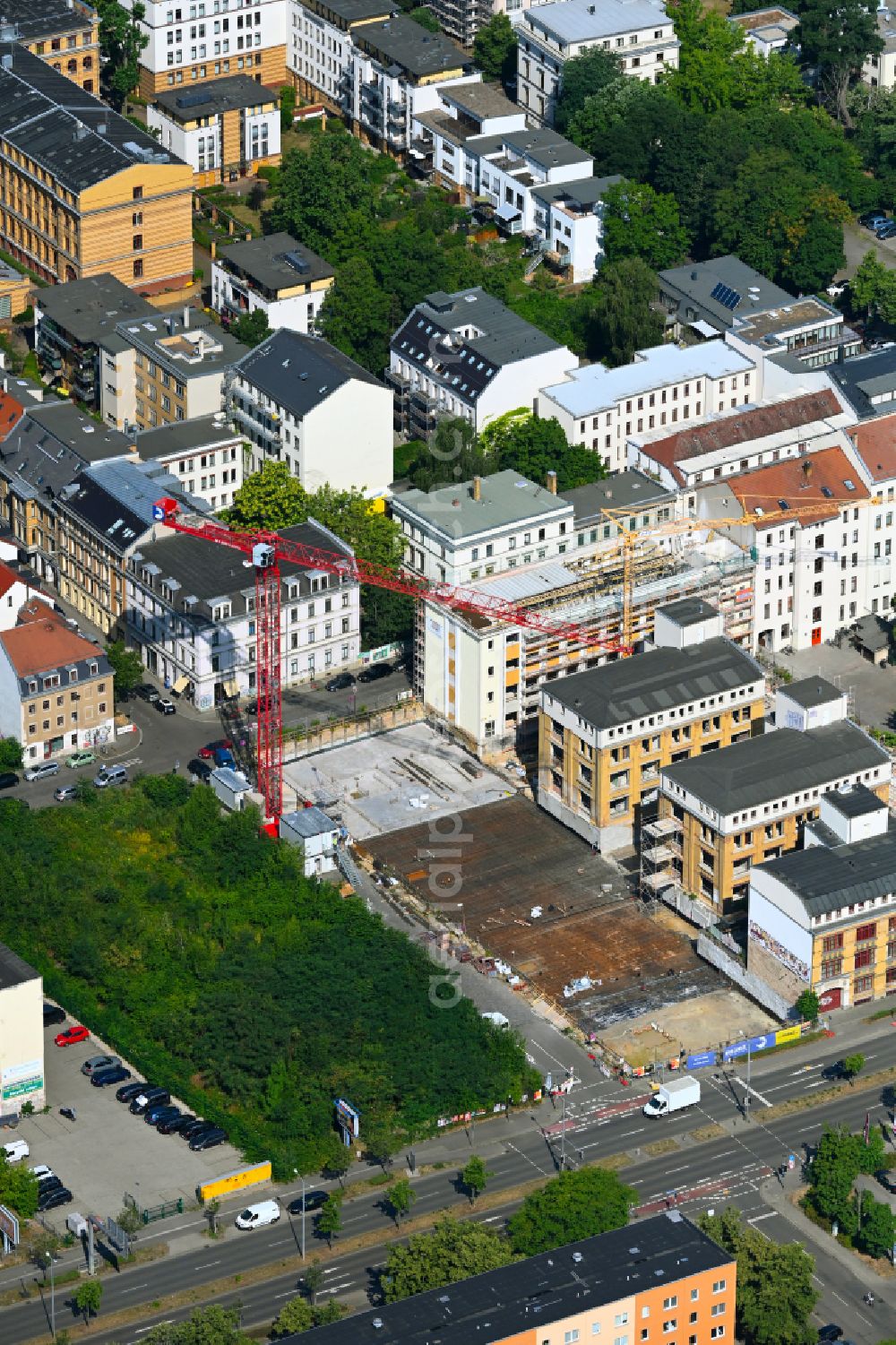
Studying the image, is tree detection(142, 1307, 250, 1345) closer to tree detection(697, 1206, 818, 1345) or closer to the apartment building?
the apartment building

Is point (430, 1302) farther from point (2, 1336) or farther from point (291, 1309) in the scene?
point (2, 1336)

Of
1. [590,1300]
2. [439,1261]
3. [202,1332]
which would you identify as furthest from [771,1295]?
[202,1332]

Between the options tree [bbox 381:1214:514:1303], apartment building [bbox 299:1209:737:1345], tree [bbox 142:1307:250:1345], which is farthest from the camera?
tree [bbox 381:1214:514:1303]

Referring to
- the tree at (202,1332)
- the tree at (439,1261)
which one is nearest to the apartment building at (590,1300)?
the tree at (439,1261)

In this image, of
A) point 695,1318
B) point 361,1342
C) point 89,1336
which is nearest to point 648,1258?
point 695,1318

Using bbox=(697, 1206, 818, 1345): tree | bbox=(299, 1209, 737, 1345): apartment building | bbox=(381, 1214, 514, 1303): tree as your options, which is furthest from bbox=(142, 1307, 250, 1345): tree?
bbox=(697, 1206, 818, 1345): tree
